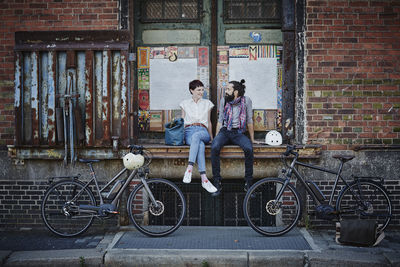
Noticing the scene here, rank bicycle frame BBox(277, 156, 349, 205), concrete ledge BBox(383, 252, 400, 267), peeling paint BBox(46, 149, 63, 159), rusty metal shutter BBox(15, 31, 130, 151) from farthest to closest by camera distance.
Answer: peeling paint BBox(46, 149, 63, 159)
rusty metal shutter BBox(15, 31, 130, 151)
bicycle frame BBox(277, 156, 349, 205)
concrete ledge BBox(383, 252, 400, 267)

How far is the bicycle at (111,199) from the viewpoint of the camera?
569 centimetres

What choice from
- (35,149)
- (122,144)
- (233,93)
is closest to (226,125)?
(233,93)

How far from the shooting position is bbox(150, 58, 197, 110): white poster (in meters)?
6.76

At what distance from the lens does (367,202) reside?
588 cm

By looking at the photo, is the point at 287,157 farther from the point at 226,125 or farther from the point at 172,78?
the point at 172,78

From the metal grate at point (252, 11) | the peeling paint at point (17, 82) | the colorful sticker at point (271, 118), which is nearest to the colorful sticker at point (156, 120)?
the colorful sticker at point (271, 118)

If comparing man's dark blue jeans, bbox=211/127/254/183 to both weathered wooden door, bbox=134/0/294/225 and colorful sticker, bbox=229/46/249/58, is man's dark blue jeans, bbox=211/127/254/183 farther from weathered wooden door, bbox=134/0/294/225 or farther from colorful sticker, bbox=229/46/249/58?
colorful sticker, bbox=229/46/249/58

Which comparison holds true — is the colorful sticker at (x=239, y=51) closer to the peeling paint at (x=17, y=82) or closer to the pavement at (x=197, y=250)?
the pavement at (x=197, y=250)

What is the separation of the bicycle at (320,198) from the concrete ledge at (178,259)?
2.73ft

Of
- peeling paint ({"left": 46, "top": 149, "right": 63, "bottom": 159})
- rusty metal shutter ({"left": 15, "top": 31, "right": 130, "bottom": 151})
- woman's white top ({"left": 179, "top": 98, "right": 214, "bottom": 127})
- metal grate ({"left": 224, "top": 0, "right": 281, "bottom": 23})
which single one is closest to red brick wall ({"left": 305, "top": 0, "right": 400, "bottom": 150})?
metal grate ({"left": 224, "top": 0, "right": 281, "bottom": 23})

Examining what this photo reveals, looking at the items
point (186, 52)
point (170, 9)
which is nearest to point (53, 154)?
point (186, 52)

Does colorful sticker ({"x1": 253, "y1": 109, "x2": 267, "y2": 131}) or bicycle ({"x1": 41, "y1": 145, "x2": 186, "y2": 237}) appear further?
colorful sticker ({"x1": 253, "y1": 109, "x2": 267, "y2": 131})

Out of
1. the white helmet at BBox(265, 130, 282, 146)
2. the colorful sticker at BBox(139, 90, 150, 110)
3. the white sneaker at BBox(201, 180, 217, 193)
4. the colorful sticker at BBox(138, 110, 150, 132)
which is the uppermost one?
the colorful sticker at BBox(139, 90, 150, 110)

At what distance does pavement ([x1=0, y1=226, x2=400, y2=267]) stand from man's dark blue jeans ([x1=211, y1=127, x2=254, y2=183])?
84cm
